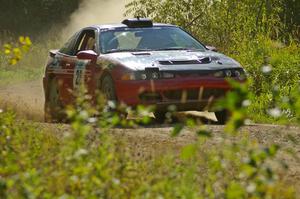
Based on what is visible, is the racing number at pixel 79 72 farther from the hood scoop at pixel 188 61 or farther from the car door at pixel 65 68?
the hood scoop at pixel 188 61

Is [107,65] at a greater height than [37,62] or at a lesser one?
greater

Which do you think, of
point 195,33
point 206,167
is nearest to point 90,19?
point 195,33

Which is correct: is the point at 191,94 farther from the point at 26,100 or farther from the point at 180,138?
the point at 26,100

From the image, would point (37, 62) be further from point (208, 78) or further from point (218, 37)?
point (208, 78)

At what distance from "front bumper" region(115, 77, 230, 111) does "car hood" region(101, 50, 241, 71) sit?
0.60ft

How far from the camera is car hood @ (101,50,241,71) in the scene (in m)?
11.1

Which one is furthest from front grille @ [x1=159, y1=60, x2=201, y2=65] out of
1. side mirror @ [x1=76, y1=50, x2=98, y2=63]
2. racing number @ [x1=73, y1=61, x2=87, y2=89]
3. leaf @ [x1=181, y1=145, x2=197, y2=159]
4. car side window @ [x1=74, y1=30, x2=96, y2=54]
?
leaf @ [x1=181, y1=145, x2=197, y2=159]

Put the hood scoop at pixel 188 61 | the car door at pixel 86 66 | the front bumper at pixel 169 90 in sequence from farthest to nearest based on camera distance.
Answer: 1. the car door at pixel 86 66
2. the hood scoop at pixel 188 61
3. the front bumper at pixel 169 90

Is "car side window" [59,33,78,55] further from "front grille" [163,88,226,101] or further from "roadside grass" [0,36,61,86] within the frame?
"roadside grass" [0,36,61,86]

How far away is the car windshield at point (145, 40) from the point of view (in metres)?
12.1

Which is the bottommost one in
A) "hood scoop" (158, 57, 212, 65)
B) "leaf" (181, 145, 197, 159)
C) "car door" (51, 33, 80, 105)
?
"car door" (51, 33, 80, 105)

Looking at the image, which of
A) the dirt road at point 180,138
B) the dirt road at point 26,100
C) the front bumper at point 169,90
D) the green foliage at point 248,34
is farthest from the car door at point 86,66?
the green foliage at point 248,34

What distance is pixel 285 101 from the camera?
396cm

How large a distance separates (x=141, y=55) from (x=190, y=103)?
3.05ft
